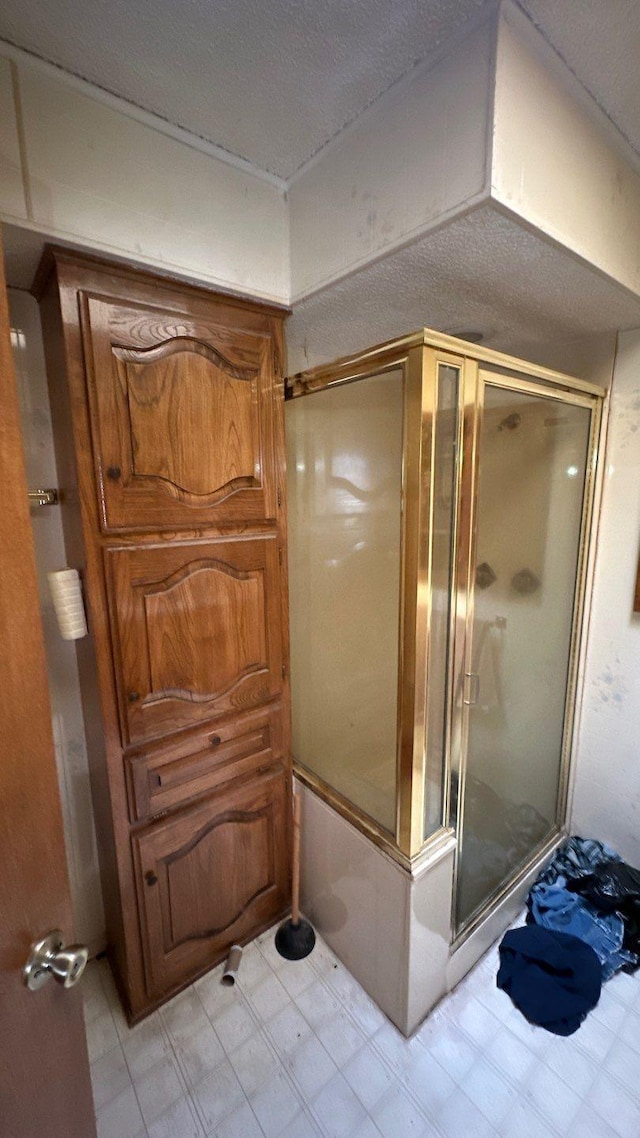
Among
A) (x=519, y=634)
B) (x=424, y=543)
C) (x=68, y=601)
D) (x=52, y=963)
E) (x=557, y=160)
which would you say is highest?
(x=557, y=160)

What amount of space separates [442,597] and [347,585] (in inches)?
19.9

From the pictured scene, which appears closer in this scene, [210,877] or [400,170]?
[400,170]

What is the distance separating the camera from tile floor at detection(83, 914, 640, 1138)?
1.11 m

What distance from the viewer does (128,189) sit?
0.97 meters

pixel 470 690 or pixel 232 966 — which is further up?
pixel 470 690

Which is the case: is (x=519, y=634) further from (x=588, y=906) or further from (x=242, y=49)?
(x=242, y=49)

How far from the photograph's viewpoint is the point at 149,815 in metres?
1.25

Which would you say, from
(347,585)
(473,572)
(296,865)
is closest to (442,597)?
(473,572)

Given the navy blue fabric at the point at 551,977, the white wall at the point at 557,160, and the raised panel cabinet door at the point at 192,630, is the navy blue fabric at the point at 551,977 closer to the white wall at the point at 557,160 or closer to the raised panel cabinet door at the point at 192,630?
the raised panel cabinet door at the point at 192,630

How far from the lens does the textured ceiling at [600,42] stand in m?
0.74

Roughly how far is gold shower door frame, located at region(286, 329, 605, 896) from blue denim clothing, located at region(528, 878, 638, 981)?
0.34 meters

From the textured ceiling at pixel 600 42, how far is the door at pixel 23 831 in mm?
998

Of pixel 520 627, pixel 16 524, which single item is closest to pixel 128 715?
pixel 16 524

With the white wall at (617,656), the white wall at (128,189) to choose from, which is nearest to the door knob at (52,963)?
the white wall at (128,189)
